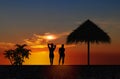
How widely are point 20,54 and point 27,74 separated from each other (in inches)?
566

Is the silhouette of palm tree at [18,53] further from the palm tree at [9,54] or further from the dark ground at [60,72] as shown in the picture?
the dark ground at [60,72]

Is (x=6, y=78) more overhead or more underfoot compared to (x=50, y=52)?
more underfoot

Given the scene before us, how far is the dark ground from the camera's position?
856 inches

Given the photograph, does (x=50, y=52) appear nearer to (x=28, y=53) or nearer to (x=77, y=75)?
(x=77, y=75)

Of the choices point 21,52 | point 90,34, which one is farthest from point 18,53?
point 90,34

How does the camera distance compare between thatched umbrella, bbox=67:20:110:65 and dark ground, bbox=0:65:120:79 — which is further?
thatched umbrella, bbox=67:20:110:65

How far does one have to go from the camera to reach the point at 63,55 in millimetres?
26672

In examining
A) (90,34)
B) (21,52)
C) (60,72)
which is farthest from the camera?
(21,52)

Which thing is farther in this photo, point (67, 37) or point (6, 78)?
point (67, 37)

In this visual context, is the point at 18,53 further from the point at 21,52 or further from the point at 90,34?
the point at 90,34

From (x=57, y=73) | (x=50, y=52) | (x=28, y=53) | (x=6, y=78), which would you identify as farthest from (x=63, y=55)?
Answer: (x=28, y=53)

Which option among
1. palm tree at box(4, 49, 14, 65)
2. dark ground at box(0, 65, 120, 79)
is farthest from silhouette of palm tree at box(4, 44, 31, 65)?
dark ground at box(0, 65, 120, 79)

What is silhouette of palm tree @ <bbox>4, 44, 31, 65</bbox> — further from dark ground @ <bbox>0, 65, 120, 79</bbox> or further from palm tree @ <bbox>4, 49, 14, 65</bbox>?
dark ground @ <bbox>0, 65, 120, 79</bbox>

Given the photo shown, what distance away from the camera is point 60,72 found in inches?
885
